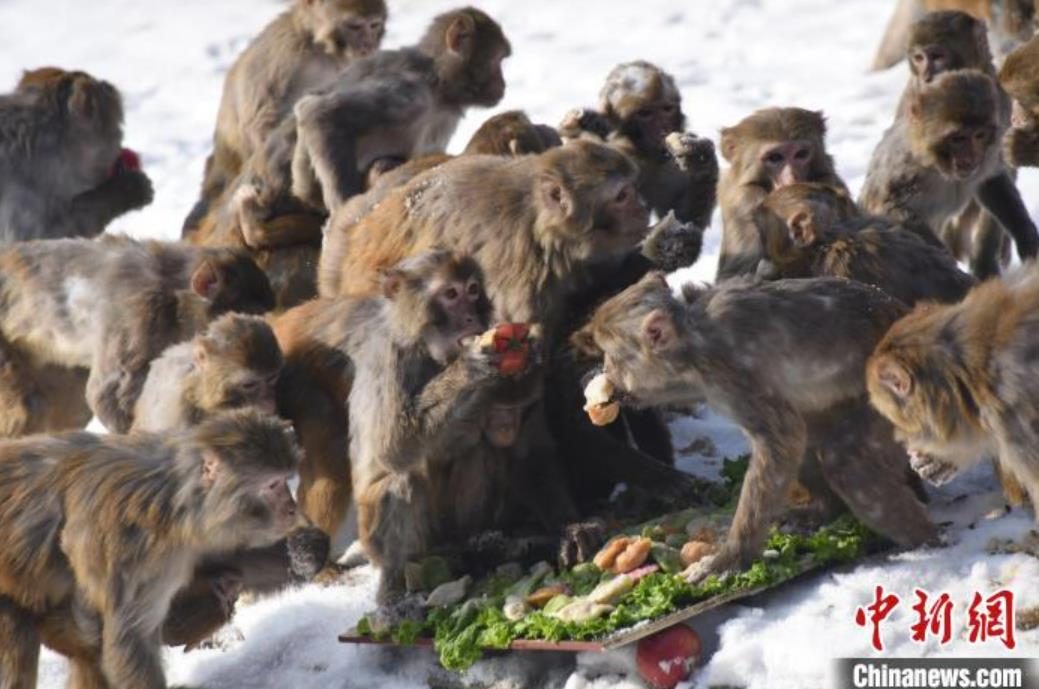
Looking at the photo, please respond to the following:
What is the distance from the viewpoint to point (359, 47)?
11.6m

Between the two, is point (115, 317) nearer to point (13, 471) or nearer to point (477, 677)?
point (13, 471)

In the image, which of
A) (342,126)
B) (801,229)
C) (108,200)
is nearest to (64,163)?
(108,200)

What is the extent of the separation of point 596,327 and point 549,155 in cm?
103

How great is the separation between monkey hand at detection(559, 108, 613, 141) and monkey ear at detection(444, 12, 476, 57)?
30.2 inches

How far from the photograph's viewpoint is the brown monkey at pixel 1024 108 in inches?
360

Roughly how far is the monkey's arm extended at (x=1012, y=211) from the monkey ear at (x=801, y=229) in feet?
5.74

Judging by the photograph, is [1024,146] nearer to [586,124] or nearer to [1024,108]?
[1024,108]

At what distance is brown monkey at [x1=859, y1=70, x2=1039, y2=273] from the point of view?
946 centimetres

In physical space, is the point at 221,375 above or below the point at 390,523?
above

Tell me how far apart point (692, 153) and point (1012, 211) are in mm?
1519

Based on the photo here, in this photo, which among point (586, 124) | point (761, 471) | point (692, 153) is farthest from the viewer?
point (586, 124)

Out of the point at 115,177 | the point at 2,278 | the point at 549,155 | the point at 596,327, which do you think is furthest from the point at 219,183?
the point at 596,327

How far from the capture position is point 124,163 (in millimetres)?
11453

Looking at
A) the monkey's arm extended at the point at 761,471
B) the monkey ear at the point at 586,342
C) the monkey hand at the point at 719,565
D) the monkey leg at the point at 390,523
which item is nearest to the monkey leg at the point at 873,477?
the monkey's arm extended at the point at 761,471
